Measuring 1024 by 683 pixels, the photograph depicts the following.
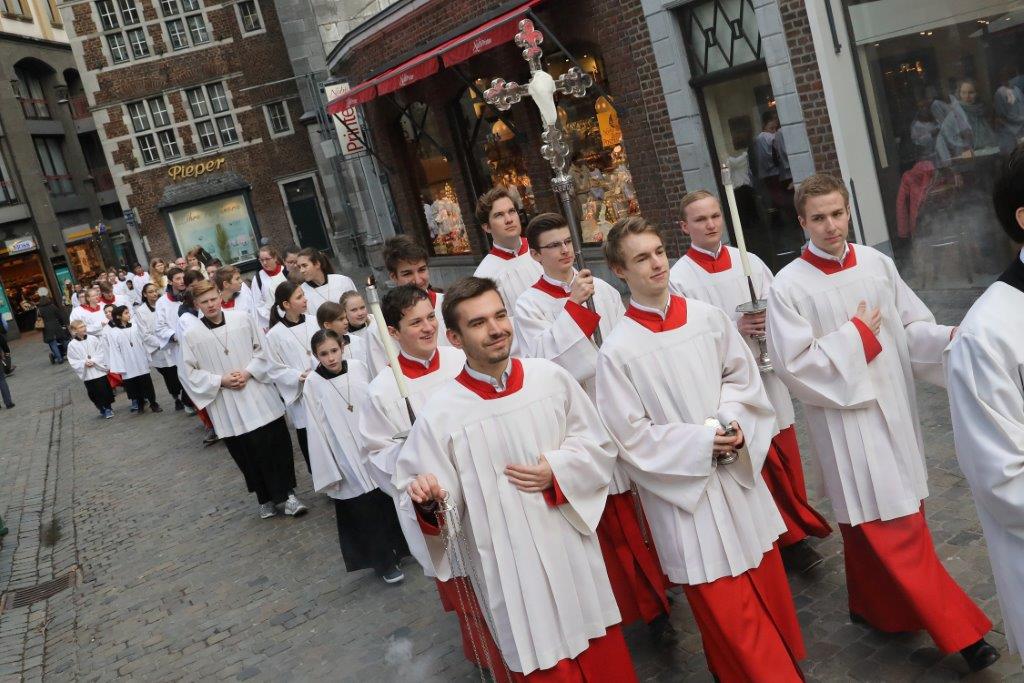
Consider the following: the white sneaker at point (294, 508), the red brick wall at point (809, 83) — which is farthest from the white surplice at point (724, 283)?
the red brick wall at point (809, 83)

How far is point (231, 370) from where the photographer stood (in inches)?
→ 378

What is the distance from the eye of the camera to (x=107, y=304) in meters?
20.2

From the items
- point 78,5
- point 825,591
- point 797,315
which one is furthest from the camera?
point 78,5

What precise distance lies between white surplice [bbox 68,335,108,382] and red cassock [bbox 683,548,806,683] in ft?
51.7

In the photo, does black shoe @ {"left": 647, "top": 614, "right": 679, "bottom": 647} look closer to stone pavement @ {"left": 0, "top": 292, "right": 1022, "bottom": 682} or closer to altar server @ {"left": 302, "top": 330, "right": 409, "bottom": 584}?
stone pavement @ {"left": 0, "top": 292, "right": 1022, "bottom": 682}

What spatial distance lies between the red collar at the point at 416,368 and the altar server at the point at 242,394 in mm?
4072

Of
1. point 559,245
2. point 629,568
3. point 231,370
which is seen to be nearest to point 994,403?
point 629,568

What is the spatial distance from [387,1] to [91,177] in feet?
113

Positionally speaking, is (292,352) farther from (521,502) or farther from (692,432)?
(692,432)

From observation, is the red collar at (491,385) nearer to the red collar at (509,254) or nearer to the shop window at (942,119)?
the red collar at (509,254)

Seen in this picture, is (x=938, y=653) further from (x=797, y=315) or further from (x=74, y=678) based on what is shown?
(x=74, y=678)

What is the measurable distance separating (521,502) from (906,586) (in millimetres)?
1657

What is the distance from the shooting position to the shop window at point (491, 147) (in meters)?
18.0

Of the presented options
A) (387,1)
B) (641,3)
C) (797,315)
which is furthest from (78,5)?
(797,315)
